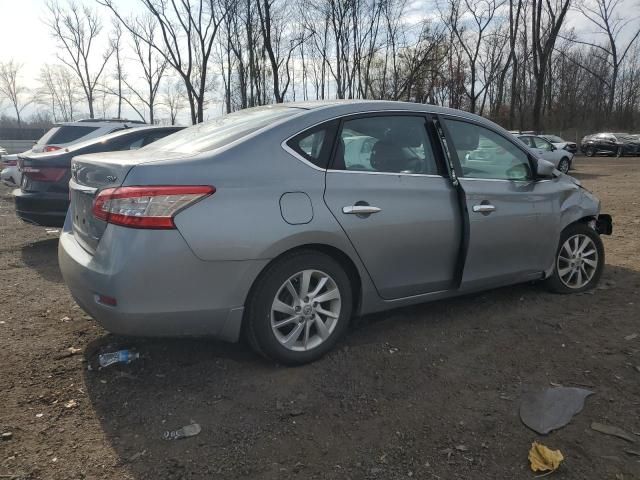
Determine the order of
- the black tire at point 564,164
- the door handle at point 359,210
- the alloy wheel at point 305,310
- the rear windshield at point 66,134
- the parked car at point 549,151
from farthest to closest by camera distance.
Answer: the black tire at point 564,164, the parked car at point 549,151, the rear windshield at point 66,134, the door handle at point 359,210, the alloy wheel at point 305,310

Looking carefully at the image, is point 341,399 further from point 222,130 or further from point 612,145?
point 612,145

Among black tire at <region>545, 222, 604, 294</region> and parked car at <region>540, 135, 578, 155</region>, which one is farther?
parked car at <region>540, 135, 578, 155</region>

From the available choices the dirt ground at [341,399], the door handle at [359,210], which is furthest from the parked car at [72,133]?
the door handle at [359,210]

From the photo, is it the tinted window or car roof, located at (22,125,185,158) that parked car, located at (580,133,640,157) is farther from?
car roof, located at (22,125,185,158)

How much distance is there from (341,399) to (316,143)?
1513 millimetres

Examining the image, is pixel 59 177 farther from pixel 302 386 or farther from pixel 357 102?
pixel 302 386

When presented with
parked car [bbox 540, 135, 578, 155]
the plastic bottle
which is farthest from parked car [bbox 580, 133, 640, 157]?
the plastic bottle

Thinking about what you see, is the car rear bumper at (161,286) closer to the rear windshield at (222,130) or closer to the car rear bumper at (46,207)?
the rear windshield at (222,130)

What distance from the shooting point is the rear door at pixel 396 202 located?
3.28 meters

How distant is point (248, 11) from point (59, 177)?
28.2 m

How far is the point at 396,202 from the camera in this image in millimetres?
3434

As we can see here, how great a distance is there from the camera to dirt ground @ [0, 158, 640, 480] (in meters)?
2.38

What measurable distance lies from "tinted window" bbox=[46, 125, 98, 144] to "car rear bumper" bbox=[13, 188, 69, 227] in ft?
9.83

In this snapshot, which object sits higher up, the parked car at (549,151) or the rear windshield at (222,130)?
the parked car at (549,151)
